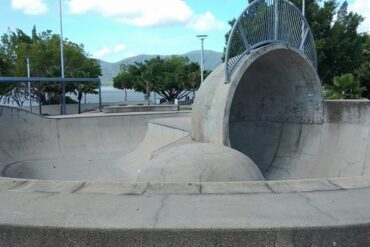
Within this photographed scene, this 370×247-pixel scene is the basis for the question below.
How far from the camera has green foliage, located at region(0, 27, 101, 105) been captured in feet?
150

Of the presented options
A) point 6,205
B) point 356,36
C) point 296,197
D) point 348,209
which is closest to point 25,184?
point 6,205

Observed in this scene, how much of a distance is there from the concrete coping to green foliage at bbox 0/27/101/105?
135 feet

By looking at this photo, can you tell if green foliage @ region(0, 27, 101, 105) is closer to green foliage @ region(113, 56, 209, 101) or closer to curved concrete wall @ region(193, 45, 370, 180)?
green foliage @ region(113, 56, 209, 101)

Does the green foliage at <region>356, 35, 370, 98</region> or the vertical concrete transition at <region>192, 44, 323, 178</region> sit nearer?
the vertical concrete transition at <region>192, 44, 323, 178</region>

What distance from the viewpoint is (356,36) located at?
1454 inches

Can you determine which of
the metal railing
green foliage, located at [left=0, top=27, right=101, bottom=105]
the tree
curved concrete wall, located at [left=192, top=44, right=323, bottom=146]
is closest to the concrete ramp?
curved concrete wall, located at [left=192, top=44, right=323, bottom=146]

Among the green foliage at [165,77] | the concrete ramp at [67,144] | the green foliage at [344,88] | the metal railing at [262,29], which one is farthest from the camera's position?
the green foliage at [165,77]

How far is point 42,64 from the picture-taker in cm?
4834

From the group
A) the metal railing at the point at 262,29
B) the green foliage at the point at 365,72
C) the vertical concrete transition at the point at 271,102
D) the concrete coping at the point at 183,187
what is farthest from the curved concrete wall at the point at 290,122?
the green foliage at the point at 365,72

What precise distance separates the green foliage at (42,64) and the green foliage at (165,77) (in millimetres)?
7016

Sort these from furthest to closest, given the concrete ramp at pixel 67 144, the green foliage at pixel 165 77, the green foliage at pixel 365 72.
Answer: the green foliage at pixel 165 77, the green foliage at pixel 365 72, the concrete ramp at pixel 67 144

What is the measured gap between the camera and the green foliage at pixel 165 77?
54.8m

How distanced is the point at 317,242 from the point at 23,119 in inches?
584

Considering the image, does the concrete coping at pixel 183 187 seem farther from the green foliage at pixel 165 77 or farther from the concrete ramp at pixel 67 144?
the green foliage at pixel 165 77
